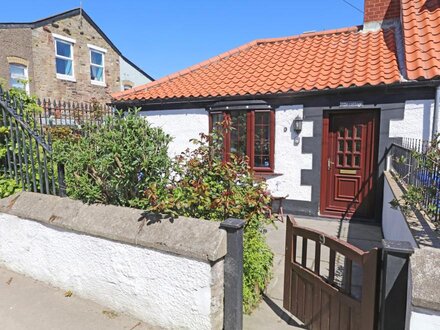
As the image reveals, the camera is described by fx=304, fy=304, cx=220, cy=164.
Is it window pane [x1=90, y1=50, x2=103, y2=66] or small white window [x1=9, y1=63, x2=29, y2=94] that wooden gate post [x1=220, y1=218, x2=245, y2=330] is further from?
window pane [x1=90, y1=50, x2=103, y2=66]

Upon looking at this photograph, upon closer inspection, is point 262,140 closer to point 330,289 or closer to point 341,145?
point 341,145

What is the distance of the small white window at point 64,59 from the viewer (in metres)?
14.7

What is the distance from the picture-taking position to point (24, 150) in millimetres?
3748

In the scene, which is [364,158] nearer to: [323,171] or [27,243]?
[323,171]

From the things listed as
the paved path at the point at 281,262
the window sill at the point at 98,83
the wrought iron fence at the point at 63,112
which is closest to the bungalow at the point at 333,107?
the paved path at the point at 281,262

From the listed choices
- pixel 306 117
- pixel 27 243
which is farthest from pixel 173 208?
pixel 306 117

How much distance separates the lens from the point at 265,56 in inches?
335

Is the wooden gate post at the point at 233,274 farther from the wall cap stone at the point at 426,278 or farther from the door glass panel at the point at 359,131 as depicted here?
the door glass panel at the point at 359,131

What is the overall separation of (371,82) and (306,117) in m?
1.34

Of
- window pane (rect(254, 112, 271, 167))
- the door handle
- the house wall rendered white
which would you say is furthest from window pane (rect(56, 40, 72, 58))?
the door handle

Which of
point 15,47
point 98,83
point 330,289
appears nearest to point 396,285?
point 330,289

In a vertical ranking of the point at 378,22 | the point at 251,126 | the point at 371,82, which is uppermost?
the point at 378,22

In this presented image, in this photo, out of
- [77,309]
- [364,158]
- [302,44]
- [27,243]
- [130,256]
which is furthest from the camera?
[302,44]

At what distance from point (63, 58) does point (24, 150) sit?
13315mm
